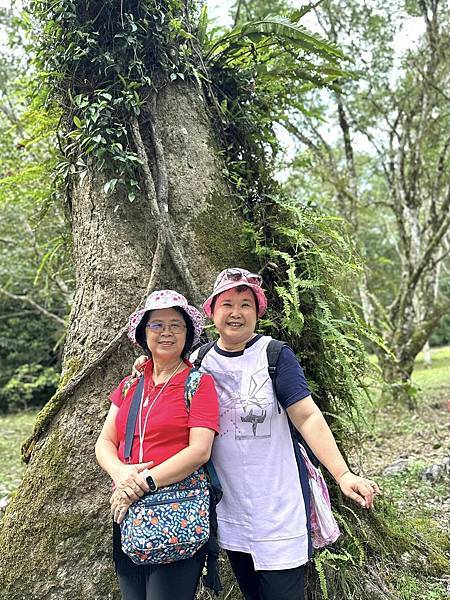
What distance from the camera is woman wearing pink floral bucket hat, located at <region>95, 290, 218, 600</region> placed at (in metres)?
2.33

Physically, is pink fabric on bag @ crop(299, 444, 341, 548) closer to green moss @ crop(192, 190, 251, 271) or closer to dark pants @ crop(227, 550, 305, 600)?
dark pants @ crop(227, 550, 305, 600)

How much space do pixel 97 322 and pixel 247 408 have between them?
5.41 ft

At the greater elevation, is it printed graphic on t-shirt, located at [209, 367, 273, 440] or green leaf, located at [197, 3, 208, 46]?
green leaf, located at [197, 3, 208, 46]

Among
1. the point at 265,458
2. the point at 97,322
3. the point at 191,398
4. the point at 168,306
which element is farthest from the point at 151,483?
the point at 97,322

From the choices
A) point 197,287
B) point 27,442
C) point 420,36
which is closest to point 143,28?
point 197,287

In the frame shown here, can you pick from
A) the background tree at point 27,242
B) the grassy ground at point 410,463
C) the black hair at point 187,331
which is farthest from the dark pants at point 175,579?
the background tree at point 27,242

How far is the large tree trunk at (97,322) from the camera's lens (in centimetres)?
334

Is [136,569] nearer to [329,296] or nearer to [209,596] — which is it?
[209,596]

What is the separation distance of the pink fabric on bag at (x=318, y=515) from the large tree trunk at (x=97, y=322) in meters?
1.43

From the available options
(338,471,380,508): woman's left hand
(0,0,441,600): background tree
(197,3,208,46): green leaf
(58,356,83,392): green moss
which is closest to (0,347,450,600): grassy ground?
(0,0,441,600): background tree

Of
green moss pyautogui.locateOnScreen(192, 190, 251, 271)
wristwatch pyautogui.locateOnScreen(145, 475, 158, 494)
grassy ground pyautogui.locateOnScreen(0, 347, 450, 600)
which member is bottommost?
grassy ground pyautogui.locateOnScreen(0, 347, 450, 600)

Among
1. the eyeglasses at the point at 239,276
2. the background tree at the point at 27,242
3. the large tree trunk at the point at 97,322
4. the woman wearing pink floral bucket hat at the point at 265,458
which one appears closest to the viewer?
the woman wearing pink floral bucket hat at the point at 265,458

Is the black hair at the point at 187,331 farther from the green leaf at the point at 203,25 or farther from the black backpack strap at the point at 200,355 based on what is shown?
the green leaf at the point at 203,25

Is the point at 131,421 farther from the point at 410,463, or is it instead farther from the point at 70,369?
the point at 410,463
